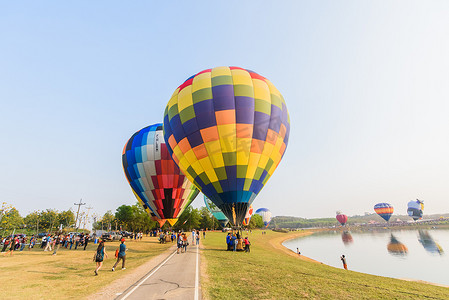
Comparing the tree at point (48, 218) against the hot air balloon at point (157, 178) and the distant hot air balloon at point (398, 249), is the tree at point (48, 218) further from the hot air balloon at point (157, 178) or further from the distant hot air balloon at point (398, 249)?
the distant hot air balloon at point (398, 249)

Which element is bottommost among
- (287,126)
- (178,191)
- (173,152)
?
(178,191)

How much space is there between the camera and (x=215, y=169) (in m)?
17.5

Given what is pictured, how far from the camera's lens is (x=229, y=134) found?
1712 centimetres

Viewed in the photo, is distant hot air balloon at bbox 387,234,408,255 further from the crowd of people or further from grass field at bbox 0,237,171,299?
grass field at bbox 0,237,171,299

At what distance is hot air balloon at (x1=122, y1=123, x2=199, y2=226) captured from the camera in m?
27.9

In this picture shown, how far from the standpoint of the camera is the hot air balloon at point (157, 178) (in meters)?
27.9

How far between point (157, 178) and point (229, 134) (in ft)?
47.7

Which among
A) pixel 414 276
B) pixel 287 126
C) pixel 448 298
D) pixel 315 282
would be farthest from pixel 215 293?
pixel 414 276

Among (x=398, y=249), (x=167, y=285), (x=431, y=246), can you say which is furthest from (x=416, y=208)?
(x=167, y=285)

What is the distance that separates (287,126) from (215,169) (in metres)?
7.78

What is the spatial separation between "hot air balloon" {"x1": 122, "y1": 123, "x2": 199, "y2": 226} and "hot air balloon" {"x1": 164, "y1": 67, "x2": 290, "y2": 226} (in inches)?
354

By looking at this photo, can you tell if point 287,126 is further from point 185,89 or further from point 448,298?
point 448,298

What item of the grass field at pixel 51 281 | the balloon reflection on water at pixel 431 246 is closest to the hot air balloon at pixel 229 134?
the grass field at pixel 51 281

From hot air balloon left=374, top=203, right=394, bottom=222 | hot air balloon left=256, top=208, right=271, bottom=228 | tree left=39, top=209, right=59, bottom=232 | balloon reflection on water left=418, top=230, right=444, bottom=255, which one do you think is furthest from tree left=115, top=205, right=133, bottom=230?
hot air balloon left=374, top=203, right=394, bottom=222
